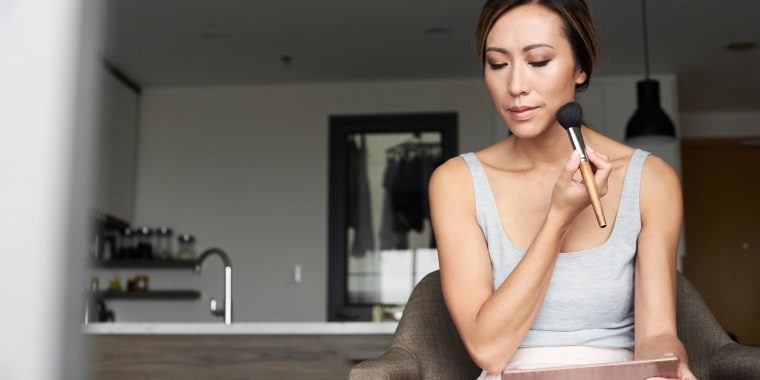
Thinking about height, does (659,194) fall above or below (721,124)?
below

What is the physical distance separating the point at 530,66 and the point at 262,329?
7.66 ft

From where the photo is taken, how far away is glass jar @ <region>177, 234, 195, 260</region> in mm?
6555

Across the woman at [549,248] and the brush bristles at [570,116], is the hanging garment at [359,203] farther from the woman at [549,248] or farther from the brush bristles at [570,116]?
the brush bristles at [570,116]

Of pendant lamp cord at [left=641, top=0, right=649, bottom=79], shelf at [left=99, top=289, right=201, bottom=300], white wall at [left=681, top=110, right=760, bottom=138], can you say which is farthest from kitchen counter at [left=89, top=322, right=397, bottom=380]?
white wall at [left=681, top=110, right=760, bottom=138]

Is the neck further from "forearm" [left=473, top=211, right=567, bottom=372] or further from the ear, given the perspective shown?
"forearm" [left=473, top=211, right=567, bottom=372]

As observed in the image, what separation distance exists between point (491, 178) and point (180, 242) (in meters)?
5.49

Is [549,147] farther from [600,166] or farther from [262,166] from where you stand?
Result: [262,166]

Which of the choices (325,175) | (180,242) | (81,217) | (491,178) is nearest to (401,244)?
(325,175)

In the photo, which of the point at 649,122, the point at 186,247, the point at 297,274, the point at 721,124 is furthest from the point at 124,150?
the point at 721,124

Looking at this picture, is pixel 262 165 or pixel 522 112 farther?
pixel 262 165

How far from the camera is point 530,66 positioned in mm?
1354

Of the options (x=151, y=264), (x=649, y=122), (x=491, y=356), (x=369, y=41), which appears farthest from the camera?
(x=151, y=264)

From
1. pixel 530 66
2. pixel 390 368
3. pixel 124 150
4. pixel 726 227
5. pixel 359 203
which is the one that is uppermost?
pixel 124 150

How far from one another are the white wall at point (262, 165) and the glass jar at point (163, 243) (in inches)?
3.9
